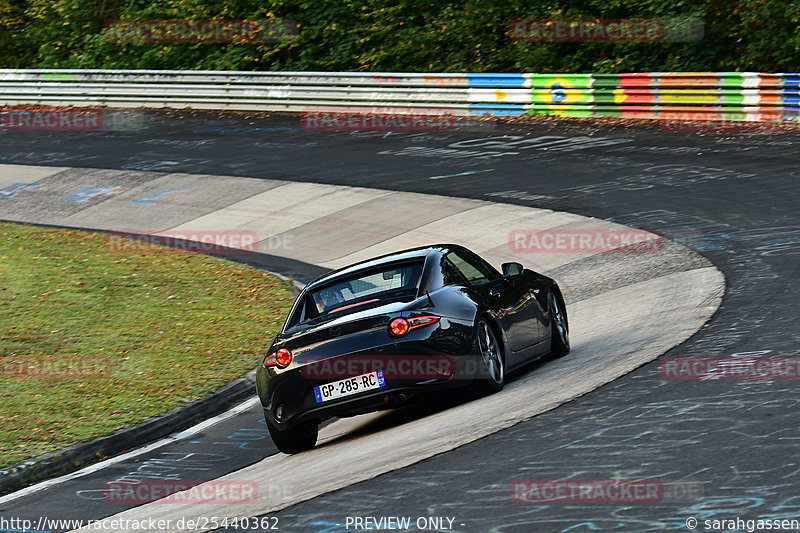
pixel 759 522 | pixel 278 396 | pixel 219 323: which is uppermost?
pixel 759 522

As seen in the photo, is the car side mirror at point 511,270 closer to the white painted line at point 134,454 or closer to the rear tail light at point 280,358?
the rear tail light at point 280,358

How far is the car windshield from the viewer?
356 inches

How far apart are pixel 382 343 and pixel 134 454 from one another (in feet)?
8.53

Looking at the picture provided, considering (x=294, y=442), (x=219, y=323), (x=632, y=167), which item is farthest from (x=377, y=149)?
(x=294, y=442)

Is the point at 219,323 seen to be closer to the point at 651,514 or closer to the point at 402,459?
the point at 402,459

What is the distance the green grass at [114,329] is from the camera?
34.8ft

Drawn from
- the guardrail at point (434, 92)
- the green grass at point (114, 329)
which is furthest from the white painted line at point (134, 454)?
the guardrail at point (434, 92)

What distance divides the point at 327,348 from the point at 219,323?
6.19 meters

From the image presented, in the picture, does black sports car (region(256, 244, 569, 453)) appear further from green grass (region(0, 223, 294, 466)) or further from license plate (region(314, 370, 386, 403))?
green grass (region(0, 223, 294, 466))

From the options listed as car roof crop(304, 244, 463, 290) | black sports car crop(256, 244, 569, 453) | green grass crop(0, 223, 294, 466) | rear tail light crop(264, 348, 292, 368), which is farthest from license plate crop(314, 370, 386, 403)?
green grass crop(0, 223, 294, 466)

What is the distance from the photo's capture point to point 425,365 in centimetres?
836

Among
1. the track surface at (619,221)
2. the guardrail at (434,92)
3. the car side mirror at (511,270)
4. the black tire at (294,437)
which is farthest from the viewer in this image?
the guardrail at (434,92)

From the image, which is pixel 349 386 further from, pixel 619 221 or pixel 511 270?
pixel 619 221

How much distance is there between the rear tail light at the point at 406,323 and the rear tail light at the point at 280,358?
2.70ft
